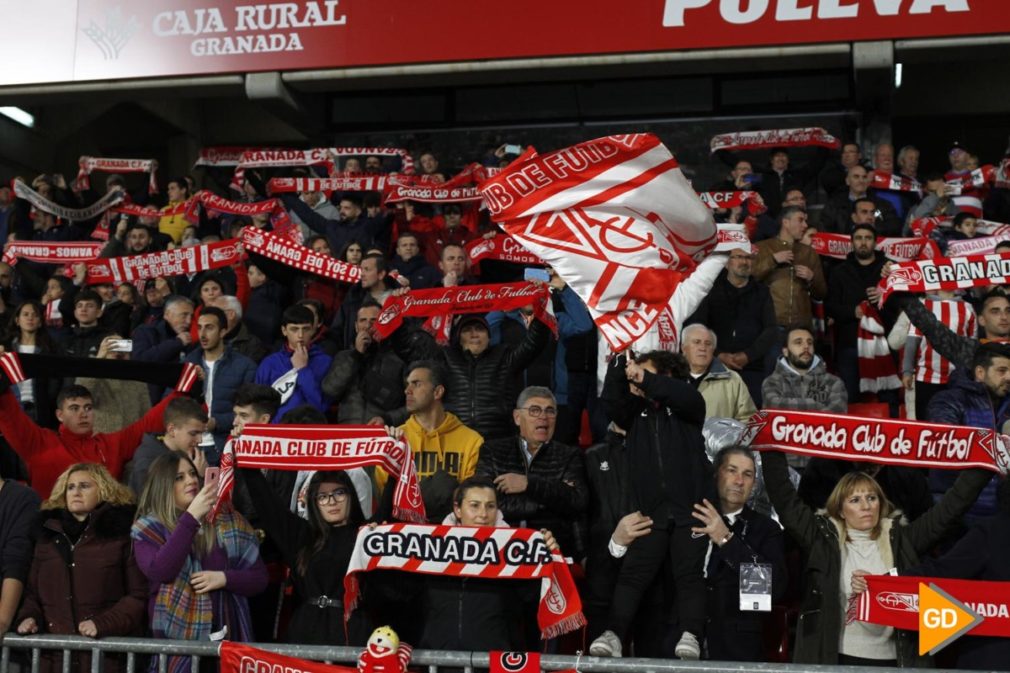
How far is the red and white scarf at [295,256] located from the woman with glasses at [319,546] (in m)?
4.63

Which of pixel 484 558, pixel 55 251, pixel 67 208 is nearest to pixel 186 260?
pixel 55 251

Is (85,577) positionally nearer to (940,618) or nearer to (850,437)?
(850,437)

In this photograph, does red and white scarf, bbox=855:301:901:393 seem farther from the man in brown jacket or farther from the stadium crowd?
the man in brown jacket

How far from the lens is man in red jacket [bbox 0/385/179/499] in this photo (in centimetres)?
880

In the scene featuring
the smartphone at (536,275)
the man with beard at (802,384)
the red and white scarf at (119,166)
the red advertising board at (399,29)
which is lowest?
the man with beard at (802,384)

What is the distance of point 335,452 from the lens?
25.0 feet

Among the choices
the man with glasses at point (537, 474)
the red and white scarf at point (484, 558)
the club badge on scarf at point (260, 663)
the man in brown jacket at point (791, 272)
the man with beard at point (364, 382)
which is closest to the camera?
the club badge on scarf at point (260, 663)

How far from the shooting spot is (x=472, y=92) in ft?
66.1

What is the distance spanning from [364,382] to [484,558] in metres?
3.66

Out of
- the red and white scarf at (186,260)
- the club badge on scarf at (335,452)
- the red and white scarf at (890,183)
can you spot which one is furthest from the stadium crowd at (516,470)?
the red and white scarf at (890,183)

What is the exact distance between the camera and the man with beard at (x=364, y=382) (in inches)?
409

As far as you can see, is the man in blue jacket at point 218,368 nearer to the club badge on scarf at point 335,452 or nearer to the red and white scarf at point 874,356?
the club badge on scarf at point 335,452

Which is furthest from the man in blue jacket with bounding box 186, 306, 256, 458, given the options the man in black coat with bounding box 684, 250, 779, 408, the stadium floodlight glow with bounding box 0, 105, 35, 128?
the stadium floodlight glow with bounding box 0, 105, 35, 128

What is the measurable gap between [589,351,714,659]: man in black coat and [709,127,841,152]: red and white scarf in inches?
370
